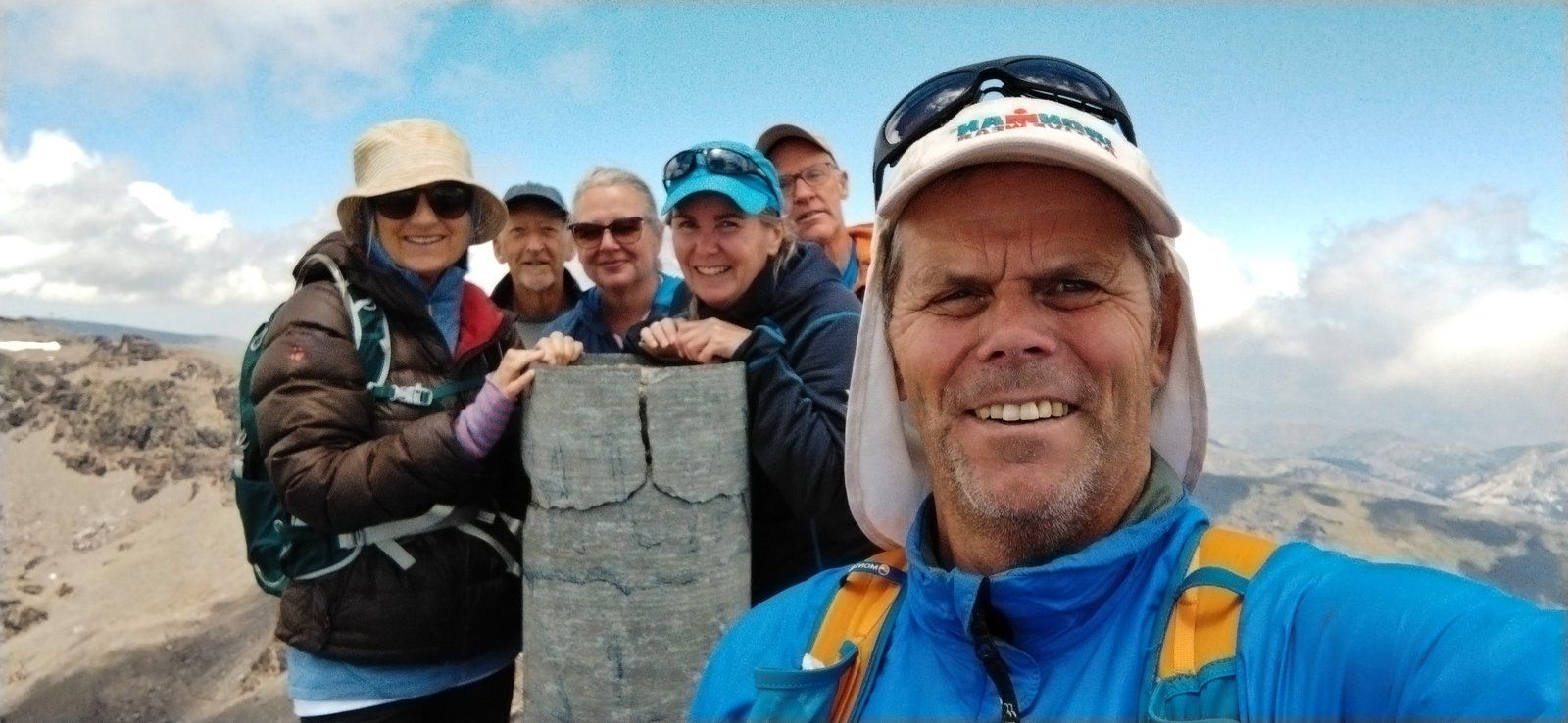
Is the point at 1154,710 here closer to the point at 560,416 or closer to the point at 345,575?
the point at 560,416

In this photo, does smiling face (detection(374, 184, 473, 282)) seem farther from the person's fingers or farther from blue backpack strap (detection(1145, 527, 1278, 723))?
blue backpack strap (detection(1145, 527, 1278, 723))

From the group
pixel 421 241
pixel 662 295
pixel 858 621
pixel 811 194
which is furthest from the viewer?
pixel 811 194

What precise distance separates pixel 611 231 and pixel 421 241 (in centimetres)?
148

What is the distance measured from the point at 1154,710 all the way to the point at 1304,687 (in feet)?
0.73

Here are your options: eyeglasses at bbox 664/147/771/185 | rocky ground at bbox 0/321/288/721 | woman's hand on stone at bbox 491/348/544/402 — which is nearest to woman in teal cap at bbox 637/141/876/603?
eyeglasses at bbox 664/147/771/185

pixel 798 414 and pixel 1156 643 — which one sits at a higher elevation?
pixel 798 414

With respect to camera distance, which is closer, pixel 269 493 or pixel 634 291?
pixel 269 493

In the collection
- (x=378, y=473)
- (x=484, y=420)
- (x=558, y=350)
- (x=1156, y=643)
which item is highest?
(x=558, y=350)

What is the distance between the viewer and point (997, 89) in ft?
6.70

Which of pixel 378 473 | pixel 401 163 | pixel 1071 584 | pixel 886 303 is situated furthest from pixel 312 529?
pixel 1071 584

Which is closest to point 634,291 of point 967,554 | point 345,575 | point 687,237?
point 687,237

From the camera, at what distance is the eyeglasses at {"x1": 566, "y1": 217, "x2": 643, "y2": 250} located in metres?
4.92

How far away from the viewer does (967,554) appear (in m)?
1.90

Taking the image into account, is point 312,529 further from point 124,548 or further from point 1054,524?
point 124,548
